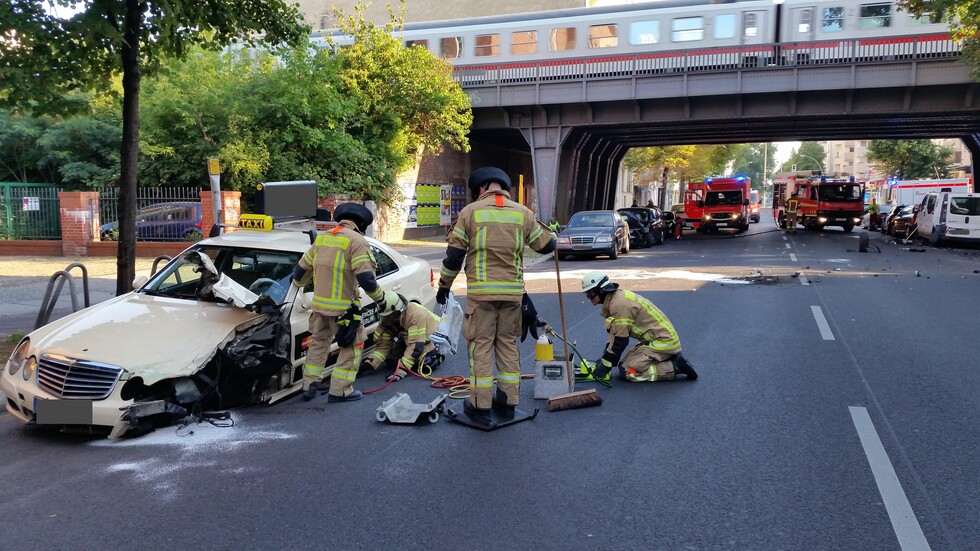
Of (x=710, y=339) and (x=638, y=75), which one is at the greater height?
(x=638, y=75)

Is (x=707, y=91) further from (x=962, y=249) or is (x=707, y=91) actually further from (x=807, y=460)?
(x=807, y=460)

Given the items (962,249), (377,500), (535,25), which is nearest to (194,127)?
(535,25)

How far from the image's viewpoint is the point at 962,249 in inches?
1012

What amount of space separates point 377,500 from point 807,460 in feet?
8.91

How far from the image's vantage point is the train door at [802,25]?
2703 centimetres

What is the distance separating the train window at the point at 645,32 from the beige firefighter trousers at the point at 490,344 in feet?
82.4

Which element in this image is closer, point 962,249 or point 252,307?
point 252,307

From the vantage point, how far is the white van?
25062mm

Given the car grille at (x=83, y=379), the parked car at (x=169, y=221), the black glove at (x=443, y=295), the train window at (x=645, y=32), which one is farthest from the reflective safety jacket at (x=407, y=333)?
the train window at (x=645, y=32)

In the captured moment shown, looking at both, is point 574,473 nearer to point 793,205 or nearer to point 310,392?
point 310,392

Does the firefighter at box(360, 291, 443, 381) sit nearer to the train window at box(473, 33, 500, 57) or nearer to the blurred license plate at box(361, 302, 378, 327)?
the blurred license plate at box(361, 302, 378, 327)

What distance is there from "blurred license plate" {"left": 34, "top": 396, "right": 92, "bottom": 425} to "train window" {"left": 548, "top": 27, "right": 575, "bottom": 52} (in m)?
26.7

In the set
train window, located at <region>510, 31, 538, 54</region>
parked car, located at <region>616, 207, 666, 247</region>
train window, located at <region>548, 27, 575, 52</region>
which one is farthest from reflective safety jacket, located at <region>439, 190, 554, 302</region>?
train window, located at <region>510, 31, 538, 54</region>

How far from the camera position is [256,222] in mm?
6988
